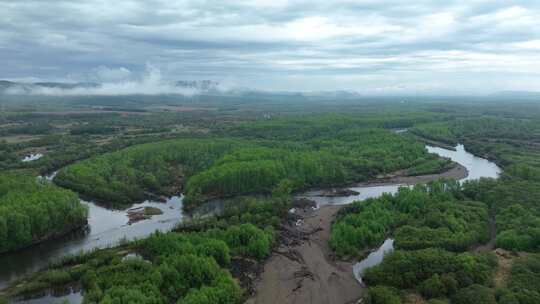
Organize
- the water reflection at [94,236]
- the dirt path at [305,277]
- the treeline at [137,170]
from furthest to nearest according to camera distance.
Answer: the treeline at [137,170], the water reflection at [94,236], the dirt path at [305,277]

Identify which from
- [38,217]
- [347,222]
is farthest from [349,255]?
[38,217]

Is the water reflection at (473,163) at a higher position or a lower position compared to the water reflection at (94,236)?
higher

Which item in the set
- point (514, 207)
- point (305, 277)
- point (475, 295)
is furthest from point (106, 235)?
point (514, 207)

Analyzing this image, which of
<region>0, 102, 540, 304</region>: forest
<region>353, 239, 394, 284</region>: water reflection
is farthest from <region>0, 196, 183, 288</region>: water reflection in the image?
<region>353, 239, 394, 284</region>: water reflection

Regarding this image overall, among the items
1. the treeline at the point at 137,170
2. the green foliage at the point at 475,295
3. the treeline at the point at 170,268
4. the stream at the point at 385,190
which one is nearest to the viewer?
the green foliage at the point at 475,295

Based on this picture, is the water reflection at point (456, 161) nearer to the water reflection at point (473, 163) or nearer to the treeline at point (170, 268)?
the water reflection at point (473, 163)

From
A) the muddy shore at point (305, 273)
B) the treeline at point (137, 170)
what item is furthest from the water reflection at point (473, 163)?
the treeline at point (137, 170)

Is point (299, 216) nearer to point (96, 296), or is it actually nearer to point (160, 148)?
point (96, 296)
